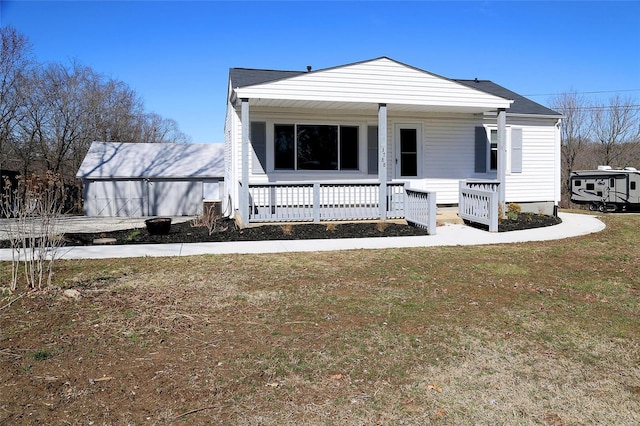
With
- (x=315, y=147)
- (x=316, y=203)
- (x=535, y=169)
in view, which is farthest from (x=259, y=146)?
(x=535, y=169)

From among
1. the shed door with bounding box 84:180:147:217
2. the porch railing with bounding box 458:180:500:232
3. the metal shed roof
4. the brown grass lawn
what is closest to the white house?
the porch railing with bounding box 458:180:500:232

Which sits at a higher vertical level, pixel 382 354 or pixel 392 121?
pixel 392 121

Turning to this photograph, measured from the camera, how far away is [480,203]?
471 inches

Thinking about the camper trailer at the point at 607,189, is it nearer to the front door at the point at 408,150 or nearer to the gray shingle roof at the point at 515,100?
the gray shingle roof at the point at 515,100

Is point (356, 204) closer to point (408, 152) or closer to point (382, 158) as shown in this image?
point (382, 158)

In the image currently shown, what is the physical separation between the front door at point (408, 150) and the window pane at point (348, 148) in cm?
126

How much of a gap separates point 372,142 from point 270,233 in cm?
444

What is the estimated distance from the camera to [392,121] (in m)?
14.0

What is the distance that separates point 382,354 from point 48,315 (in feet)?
11.3

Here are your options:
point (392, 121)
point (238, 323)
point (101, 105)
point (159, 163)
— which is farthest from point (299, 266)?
point (101, 105)

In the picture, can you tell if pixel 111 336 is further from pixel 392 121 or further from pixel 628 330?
pixel 392 121

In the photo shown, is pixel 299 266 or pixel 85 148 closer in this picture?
pixel 299 266

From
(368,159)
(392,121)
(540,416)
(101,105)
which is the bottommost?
(540,416)

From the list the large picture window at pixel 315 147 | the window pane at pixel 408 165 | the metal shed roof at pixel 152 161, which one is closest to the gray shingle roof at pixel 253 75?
the large picture window at pixel 315 147
